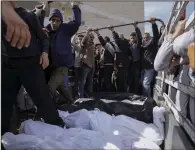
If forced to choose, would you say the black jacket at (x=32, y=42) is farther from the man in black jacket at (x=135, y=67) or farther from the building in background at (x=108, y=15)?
the building in background at (x=108, y=15)

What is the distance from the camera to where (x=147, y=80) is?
6164 mm

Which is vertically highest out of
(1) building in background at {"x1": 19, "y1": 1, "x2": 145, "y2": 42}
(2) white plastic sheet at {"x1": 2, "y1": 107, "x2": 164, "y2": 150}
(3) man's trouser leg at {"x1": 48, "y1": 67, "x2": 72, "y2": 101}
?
(1) building in background at {"x1": 19, "y1": 1, "x2": 145, "y2": 42}

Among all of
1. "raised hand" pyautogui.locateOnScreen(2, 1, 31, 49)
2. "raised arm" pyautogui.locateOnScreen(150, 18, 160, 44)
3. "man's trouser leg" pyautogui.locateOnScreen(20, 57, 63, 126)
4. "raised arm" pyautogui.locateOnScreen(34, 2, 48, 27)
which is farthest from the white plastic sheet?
"raised arm" pyautogui.locateOnScreen(150, 18, 160, 44)

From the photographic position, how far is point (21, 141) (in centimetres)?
215

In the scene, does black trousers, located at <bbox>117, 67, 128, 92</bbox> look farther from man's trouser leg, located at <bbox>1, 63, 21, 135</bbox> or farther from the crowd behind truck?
man's trouser leg, located at <bbox>1, 63, 21, 135</bbox>

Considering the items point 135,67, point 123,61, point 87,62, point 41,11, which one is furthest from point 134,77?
point 41,11

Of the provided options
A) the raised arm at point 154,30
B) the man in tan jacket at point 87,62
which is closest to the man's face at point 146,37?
the raised arm at point 154,30

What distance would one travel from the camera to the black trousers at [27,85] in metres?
2.70

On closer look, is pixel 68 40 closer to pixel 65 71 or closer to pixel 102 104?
pixel 65 71

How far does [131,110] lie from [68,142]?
1.02 meters

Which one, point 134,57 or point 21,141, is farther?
point 134,57

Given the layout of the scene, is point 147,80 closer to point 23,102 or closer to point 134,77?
point 134,77

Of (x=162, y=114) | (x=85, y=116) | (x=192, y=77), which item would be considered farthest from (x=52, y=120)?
(x=192, y=77)

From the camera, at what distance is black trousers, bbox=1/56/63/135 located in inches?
106
